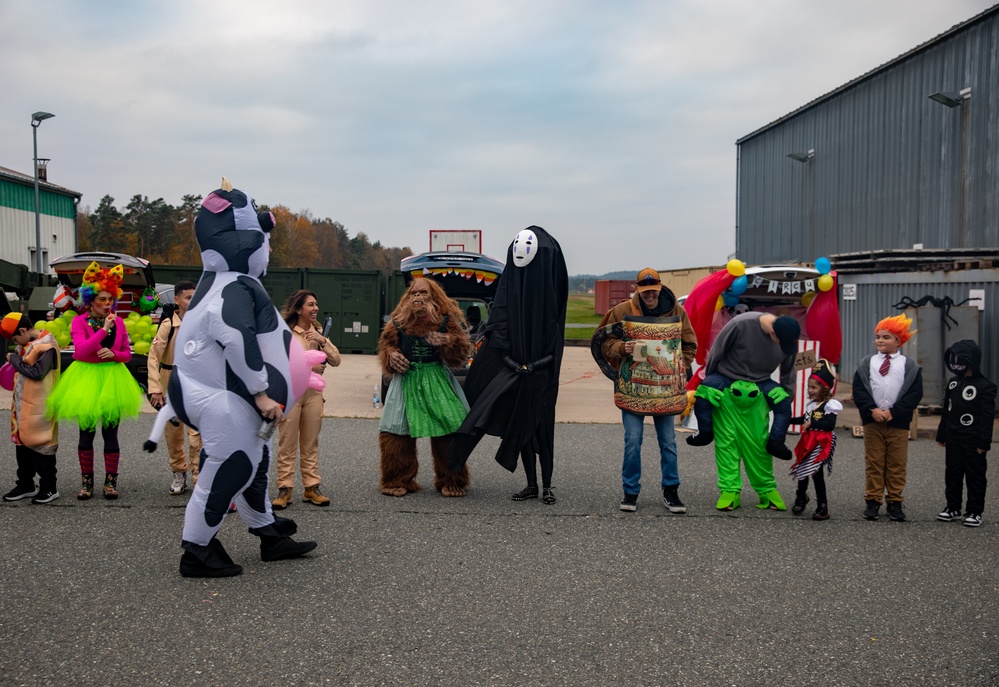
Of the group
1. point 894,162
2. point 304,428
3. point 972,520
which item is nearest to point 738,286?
point 972,520

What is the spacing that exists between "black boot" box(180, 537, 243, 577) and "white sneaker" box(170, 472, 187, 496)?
217cm

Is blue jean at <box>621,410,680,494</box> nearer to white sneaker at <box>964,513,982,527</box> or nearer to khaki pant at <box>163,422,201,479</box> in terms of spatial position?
white sneaker at <box>964,513,982,527</box>

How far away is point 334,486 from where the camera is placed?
7.64 meters

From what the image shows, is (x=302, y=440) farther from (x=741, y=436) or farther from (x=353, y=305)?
(x=353, y=305)

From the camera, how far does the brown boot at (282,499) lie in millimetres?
6820

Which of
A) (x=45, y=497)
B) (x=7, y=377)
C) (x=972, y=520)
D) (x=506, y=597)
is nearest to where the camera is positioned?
(x=506, y=597)

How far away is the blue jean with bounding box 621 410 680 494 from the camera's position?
22.2 feet

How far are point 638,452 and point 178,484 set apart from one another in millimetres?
3689

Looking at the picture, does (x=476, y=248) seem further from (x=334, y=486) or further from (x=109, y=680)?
(x=109, y=680)

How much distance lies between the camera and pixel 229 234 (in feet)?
17.2

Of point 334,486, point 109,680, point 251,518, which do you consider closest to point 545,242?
point 334,486

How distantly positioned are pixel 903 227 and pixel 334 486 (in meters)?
15.2

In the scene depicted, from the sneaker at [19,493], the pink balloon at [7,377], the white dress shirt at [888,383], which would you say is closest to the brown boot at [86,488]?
the sneaker at [19,493]

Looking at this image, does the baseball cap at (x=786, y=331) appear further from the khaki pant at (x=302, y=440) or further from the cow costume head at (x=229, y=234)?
the cow costume head at (x=229, y=234)
